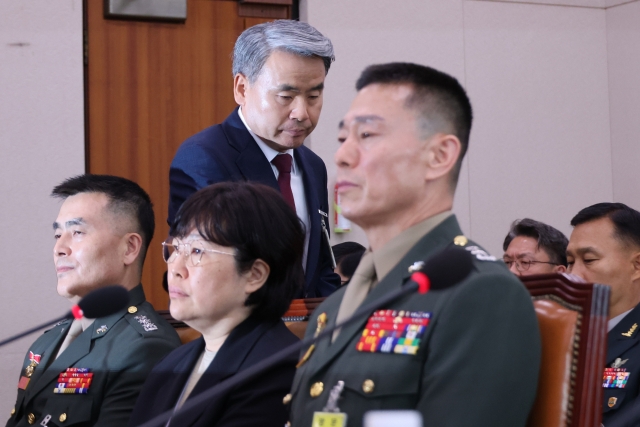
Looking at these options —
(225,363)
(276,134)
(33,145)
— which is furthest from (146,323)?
(33,145)

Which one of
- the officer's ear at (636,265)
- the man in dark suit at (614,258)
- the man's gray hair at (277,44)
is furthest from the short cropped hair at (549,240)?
the man's gray hair at (277,44)

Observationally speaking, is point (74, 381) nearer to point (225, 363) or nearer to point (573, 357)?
point (225, 363)

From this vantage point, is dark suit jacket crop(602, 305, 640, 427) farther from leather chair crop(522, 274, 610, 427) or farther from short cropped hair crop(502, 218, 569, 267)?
leather chair crop(522, 274, 610, 427)

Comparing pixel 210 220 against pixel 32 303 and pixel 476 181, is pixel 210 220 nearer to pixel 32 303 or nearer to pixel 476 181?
pixel 32 303

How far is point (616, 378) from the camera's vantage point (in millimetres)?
2367

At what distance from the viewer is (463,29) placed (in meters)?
4.29

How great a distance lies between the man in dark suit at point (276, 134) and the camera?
7.55ft

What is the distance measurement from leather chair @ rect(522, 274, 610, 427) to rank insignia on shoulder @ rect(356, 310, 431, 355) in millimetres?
231

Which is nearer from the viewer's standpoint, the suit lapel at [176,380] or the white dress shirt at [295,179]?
the suit lapel at [176,380]

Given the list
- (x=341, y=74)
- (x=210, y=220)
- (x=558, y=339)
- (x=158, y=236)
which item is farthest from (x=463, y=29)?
(x=558, y=339)

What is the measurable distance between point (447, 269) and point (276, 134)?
1.22 m

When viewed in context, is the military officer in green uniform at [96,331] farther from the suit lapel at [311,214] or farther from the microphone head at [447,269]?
the microphone head at [447,269]

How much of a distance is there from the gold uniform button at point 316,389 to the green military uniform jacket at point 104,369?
2.60 ft

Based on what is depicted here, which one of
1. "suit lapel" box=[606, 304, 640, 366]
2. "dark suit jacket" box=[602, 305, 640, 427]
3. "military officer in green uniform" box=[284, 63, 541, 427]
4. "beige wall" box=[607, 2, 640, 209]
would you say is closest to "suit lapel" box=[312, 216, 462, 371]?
"military officer in green uniform" box=[284, 63, 541, 427]
